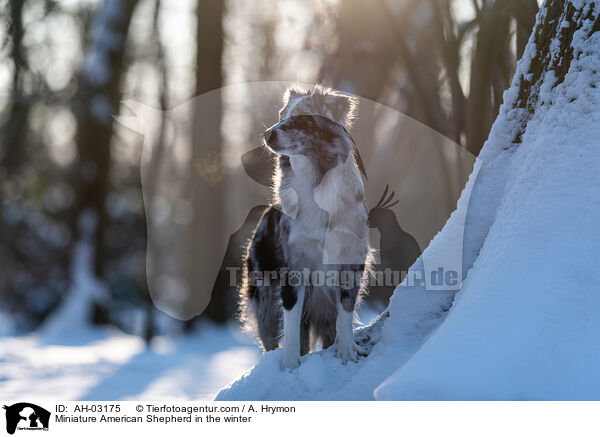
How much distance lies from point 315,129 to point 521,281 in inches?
56.5

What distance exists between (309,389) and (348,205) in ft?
3.56

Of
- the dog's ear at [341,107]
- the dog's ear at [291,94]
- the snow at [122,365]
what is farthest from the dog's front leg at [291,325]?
the snow at [122,365]

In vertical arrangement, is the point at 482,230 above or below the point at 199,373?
above

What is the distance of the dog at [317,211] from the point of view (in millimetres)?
3041

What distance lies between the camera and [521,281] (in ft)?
7.82

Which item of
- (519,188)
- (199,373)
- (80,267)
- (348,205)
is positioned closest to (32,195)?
(80,267)

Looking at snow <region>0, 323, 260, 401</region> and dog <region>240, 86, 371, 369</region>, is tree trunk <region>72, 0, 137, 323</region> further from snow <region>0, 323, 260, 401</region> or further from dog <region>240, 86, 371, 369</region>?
dog <region>240, 86, 371, 369</region>

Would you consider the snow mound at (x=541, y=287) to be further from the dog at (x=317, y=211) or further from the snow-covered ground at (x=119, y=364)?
the snow-covered ground at (x=119, y=364)

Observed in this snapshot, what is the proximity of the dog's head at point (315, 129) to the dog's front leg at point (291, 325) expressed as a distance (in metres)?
0.83

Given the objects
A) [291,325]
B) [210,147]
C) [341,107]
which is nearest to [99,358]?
[210,147]

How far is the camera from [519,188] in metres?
2.74

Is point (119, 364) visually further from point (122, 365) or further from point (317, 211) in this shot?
point (317, 211)

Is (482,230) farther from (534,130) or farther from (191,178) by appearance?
(191,178)

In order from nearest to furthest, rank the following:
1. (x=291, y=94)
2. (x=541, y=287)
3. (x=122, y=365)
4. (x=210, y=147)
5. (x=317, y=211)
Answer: (x=541, y=287) < (x=317, y=211) < (x=291, y=94) < (x=122, y=365) < (x=210, y=147)
